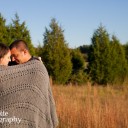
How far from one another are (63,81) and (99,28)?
3847 mm

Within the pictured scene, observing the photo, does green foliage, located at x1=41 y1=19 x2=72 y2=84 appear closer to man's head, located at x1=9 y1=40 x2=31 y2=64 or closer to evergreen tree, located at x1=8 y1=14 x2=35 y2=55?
evergreen tree, located at x1=8 y1=14 x2=35 y2=55

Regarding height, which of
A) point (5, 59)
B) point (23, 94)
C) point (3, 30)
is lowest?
point (23, 94)

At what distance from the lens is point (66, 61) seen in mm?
19859

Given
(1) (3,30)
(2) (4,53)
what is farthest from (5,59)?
(1) (3,30)

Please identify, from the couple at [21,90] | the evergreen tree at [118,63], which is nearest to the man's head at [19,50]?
the couple at [21,90]

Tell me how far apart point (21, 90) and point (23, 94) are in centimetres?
4

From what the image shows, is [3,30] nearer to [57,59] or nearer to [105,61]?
[57,59]

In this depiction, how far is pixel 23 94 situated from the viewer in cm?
336

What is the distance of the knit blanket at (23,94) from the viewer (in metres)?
3.31

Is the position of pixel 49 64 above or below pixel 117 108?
above

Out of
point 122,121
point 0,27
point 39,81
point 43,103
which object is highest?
point 0,27

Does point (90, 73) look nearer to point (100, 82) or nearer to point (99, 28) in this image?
point (100, 82)

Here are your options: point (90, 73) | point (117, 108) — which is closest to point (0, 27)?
point (90, 73)

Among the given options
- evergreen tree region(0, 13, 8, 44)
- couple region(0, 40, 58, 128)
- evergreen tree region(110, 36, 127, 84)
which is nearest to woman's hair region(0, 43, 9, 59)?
couple region(0, 40, 58, 128)
